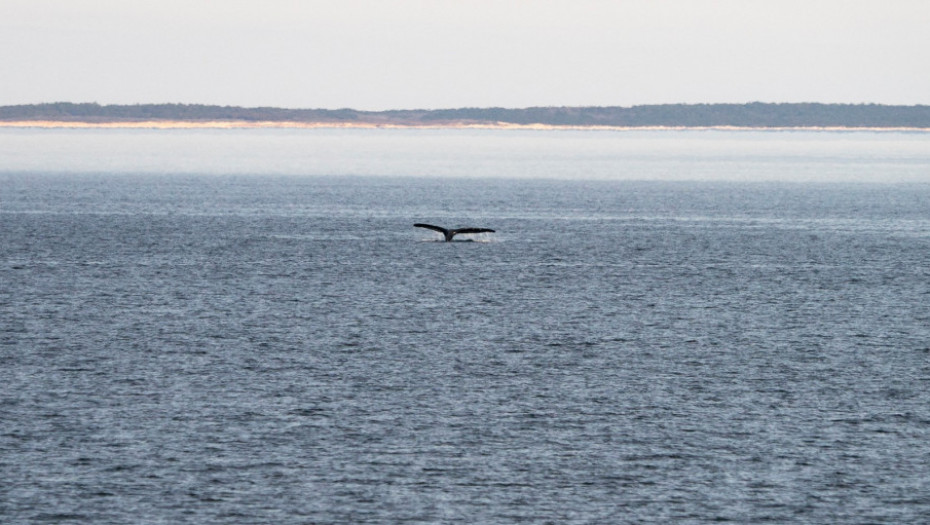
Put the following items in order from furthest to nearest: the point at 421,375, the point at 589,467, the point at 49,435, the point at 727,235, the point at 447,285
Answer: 1. the point at 727,235
2. the point at 447,285
3. the point at 421,375
4. the point at 49,435
5. the point at 589,467

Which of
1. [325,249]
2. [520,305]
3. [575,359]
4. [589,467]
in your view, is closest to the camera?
[589,467]

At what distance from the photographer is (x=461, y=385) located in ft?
144

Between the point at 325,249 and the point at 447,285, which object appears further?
the point at 325,249

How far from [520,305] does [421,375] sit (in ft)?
72.6

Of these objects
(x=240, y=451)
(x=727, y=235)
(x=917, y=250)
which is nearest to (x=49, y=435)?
(x=240, y=451)

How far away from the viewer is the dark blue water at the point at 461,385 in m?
30.3

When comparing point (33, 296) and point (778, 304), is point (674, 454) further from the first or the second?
point (33, 296)

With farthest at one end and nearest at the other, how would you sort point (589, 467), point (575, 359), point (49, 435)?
point (575, 359) → point (49, 435) → point (589, 467)

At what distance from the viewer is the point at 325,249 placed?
9906 cm

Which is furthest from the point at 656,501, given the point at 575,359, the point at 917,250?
the point at 917,250

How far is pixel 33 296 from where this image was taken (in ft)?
225

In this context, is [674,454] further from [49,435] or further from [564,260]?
[564,260]

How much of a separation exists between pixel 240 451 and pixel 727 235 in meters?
87.4

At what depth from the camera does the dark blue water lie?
99.5 ft
